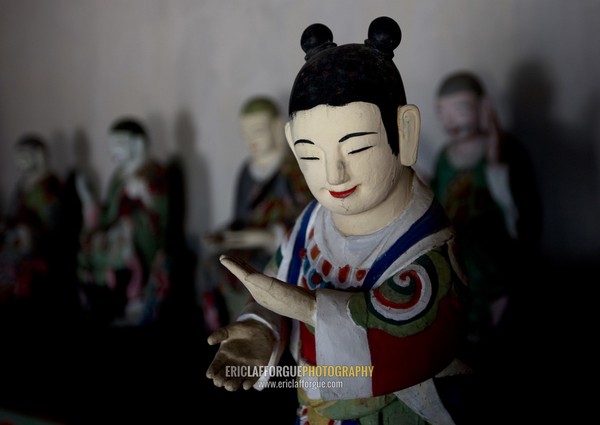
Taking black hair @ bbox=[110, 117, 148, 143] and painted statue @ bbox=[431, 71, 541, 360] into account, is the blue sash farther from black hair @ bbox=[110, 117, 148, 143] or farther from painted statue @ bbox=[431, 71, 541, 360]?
black hair @ bbox=[110, 117, 148, 143]

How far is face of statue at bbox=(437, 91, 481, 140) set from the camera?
251 centimetres

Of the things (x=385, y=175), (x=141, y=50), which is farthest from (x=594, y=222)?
(x=141, y=50)

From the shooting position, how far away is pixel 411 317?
1055mm

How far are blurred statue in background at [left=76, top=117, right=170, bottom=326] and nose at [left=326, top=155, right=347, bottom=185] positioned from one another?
91.0 inches

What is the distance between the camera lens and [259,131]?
2945 millimetres

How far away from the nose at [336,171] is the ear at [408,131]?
0.43ft

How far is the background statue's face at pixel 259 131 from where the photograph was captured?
9.62 ft

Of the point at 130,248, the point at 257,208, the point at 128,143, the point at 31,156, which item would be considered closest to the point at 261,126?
the point at 257,208

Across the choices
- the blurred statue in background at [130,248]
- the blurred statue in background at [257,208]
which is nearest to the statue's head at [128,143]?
the blurred statue in background at [130,248]

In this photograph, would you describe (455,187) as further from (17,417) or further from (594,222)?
(17,417)

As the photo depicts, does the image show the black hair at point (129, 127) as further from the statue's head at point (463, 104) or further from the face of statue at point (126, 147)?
the statue's head at point (463, 104)

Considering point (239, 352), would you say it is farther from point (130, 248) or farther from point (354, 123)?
point (130, 248)

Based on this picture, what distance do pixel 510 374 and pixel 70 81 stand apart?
3.78 metres

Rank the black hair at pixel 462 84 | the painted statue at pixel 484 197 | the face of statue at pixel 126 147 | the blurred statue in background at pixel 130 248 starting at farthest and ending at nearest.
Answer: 1. the face of statue at pixel 126 147
2. the blurred statue in background at pixel 130 248
3. the black hair at pixel 462 84
4. the painted statue at pixel 484 197
